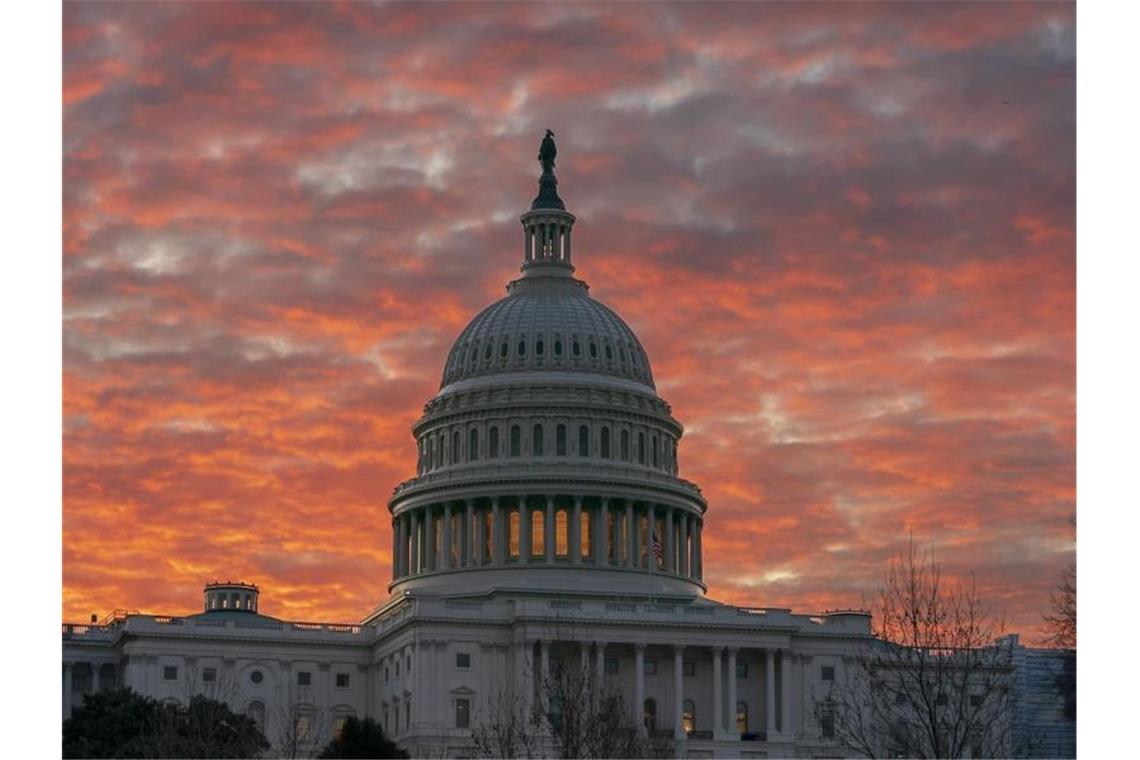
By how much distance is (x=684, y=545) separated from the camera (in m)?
190

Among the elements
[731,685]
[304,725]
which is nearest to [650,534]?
[731,685]

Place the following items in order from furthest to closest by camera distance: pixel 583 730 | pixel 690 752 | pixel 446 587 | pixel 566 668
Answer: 1. pixel 446 587
2. pixel 690 752
3. pixel 566 668
4. pixel 583 730

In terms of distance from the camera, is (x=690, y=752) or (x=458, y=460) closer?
(x=690, y=752)

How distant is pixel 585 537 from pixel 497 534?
692 cm

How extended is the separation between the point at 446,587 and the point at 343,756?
57.3 m

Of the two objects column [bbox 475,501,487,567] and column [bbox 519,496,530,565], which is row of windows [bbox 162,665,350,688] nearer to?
column [bbox 475,501,487,567]

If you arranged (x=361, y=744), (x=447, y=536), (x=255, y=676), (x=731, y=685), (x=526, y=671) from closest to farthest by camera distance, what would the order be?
(x=361, y=744) < (x=526, y=671) < (x=731, y=685) < (x=255, y=676) < (x=447, y=536)

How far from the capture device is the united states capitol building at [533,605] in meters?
163

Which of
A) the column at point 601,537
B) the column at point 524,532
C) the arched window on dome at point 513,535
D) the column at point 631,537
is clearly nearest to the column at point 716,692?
the column at point 601,537

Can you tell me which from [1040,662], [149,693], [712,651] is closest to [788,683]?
[712,651]

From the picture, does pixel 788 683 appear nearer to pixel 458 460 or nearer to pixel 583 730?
pixel 458 460

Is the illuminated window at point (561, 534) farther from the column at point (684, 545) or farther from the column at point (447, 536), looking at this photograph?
the column at point (684, 545)

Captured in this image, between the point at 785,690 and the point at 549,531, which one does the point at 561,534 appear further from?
the point at 785,690

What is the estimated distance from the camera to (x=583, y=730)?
12000cm
